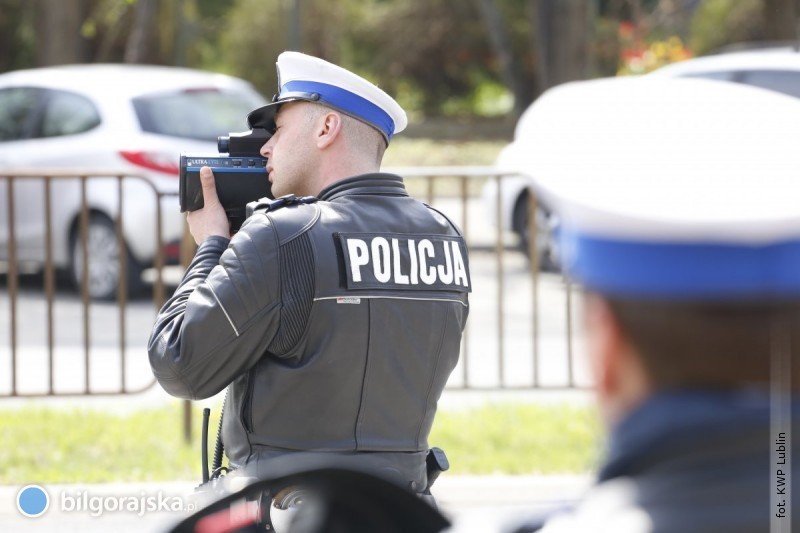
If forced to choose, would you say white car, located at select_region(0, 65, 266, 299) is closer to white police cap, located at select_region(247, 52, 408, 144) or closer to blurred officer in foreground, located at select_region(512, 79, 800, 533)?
white police cap, located at select_region(247, 52, 408, 144)

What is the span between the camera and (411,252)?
2750 millimetres

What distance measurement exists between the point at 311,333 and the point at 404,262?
10.0 inches

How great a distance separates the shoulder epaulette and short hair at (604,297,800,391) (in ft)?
5.55

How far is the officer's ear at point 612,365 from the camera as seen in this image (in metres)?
1.05

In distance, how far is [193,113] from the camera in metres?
9.69

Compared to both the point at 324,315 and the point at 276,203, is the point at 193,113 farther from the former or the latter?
the point at 324,315

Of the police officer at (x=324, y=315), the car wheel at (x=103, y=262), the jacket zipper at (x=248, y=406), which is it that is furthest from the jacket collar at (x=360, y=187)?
the car wheel at (x=103, y=262)

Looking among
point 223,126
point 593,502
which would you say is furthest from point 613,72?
point 593,502

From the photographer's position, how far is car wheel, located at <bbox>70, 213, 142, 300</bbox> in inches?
350

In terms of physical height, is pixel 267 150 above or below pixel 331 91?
below

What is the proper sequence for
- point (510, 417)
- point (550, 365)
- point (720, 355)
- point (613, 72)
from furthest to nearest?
point (613, 72), point (550, 365), point (510, 417), point (720, 355)

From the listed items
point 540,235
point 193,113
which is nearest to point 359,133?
point 540,235

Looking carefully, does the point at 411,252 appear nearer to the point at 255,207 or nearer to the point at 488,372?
the point at 255,207

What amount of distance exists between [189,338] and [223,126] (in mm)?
7361
